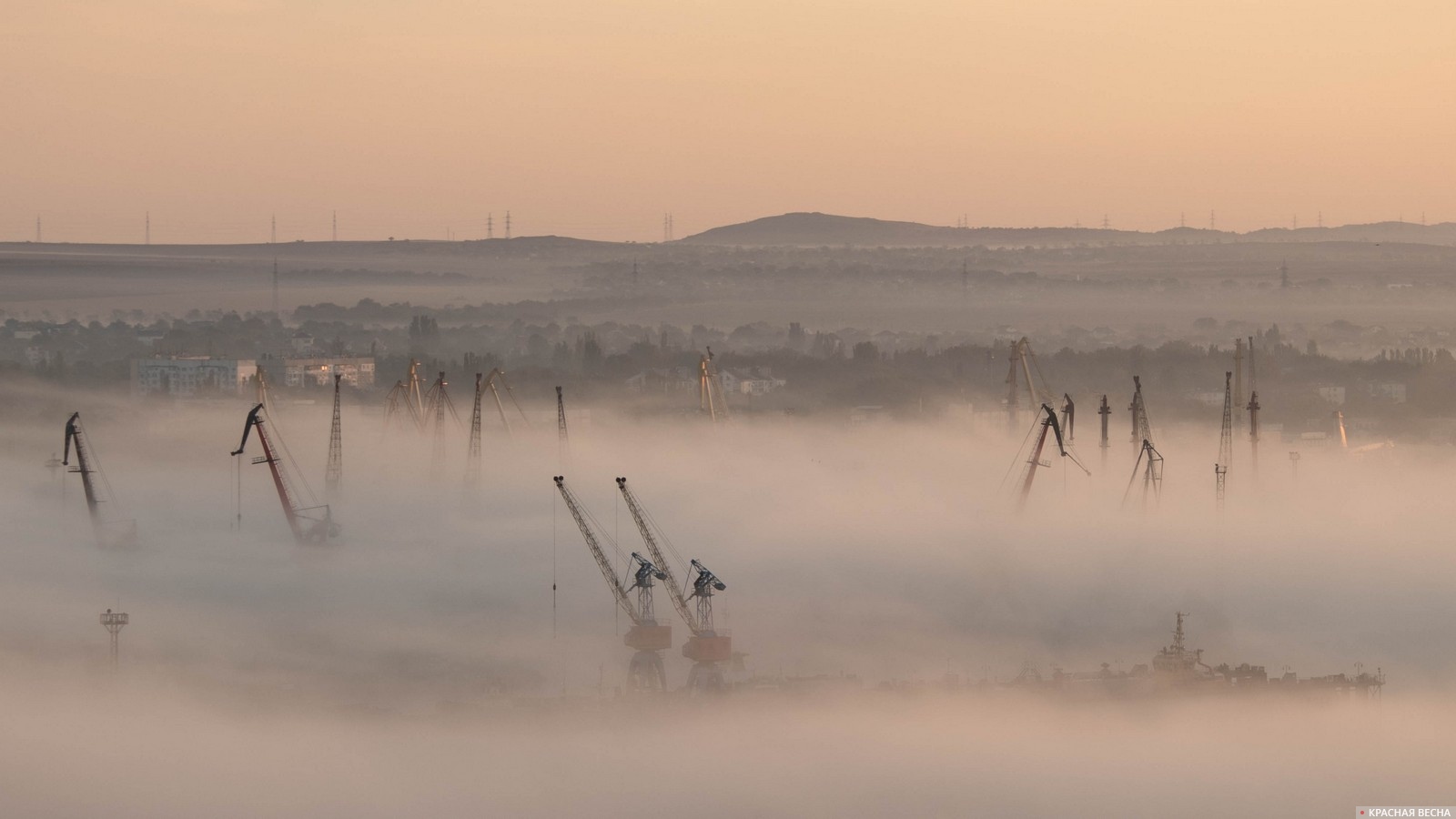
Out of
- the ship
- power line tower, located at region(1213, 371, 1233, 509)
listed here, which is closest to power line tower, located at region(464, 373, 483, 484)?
power line tower, located at region(1213, 371, 1233, 509)

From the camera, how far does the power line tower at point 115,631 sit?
10515 cm

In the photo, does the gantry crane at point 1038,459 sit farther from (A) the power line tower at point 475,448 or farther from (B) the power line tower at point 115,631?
(B) the power line tower at point 115,631

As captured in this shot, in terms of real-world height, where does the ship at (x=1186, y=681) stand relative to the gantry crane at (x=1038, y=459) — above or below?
below

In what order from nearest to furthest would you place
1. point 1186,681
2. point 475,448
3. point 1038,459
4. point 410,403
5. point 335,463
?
1. point 1186,681
2. point 335,463
3. point 1038,459
4. point 475,448
5. point 410,403

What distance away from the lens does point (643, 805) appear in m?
96.3

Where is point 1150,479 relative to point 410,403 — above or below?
below

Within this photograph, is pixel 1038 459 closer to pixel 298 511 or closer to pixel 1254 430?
pixel 1254 430

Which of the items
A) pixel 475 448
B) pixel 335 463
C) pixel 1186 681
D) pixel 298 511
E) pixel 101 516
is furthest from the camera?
pixel 475 448

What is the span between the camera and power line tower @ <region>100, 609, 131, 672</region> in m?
105

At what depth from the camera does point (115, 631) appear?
108188 millimetres

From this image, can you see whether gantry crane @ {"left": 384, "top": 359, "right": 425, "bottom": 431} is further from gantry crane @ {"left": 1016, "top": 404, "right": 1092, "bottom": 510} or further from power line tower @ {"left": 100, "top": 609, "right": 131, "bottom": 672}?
power line tower @ {"left": 100, "top": 609, "right": 131, "bottom": 672}

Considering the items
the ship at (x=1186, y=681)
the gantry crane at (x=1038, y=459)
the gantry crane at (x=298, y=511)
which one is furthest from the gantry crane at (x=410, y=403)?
the ship at (x=1186, y=681)

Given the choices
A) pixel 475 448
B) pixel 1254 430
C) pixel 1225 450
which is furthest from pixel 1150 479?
pixel 475 448

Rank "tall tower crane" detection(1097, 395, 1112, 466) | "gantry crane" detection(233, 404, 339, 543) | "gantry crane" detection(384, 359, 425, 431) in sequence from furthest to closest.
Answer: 1. "gantry crane" detection(384, 359, 425, 431)
2. "tall tower crane" detection(1097, 395, 1112, 466)
3. "gantry crane" detection(233, 404, 339, 543)
